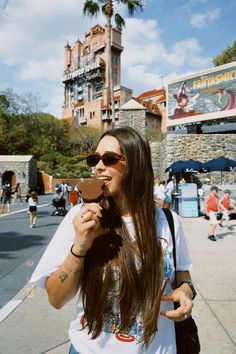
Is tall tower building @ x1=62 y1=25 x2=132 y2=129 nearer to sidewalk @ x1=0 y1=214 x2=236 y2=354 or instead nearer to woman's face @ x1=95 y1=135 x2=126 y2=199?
sidewalk @ x1=0 y1=214 x2=236 y2=354

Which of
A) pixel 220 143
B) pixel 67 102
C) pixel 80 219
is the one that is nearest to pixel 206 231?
pixel 80 219

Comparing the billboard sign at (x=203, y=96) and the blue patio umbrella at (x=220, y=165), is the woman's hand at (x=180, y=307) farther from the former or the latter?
the billboard sign at (x=203, y=96)

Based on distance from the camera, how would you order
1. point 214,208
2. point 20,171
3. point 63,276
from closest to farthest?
point 63,276 → point 214,208 → point 20,171

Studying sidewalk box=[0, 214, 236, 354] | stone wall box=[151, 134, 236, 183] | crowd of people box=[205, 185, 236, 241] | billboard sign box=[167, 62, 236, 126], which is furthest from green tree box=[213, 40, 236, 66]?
sidewalk box=[0, 214, 236, 354]

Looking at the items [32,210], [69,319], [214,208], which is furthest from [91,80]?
[69,319]

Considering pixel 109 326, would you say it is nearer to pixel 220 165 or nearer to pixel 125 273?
pixel 125 273

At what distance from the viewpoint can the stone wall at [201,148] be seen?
20.9 m

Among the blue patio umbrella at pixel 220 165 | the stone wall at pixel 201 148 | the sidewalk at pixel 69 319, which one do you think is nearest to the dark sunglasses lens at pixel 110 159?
the sidewalk at pixel 69 319

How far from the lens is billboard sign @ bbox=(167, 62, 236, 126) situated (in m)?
24.3

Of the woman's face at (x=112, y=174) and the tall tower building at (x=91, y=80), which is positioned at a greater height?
the tall tower building at (x=91, y=80)

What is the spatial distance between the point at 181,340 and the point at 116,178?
0.84 m

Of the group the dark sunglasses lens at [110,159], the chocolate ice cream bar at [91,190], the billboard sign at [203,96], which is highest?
the billboard sign at [203,96]

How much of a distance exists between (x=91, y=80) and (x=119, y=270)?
270 ft

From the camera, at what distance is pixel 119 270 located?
4.04 ft
